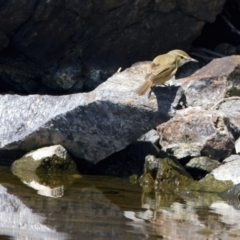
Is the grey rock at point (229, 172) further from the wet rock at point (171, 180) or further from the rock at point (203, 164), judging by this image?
the rock at point (203, 164)

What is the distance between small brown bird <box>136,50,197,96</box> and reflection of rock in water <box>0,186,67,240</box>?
2059 millimetres

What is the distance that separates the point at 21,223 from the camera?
20.7 ft

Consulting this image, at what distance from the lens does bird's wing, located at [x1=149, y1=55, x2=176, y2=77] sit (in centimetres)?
895

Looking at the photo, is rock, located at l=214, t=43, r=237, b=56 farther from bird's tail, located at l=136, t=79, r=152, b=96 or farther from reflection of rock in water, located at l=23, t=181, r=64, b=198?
reflection of rock in water, located at l=23, t=181, r=64, b=198

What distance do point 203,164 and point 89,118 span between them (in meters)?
1.44

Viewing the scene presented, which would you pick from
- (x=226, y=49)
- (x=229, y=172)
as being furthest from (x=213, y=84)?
(x=229, y=172)

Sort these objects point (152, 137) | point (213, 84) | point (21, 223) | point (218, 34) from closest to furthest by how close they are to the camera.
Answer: point (21, 223) < point (152, 137) < point (213, 84) < point (218, 34)

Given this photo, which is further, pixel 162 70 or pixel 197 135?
pixel 197 135

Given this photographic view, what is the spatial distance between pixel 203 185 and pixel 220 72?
8.88ft

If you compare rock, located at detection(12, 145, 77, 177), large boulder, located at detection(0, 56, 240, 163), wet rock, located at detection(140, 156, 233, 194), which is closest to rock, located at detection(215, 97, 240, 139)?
large boulder, located at detection(0, 56, 240, 163)

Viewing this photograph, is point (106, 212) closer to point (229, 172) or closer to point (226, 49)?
point (229, 172)

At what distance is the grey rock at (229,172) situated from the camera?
27.5 ft

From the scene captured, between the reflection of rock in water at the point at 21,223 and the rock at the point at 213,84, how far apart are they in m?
4.03

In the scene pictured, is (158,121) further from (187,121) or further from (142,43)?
(142,43)
